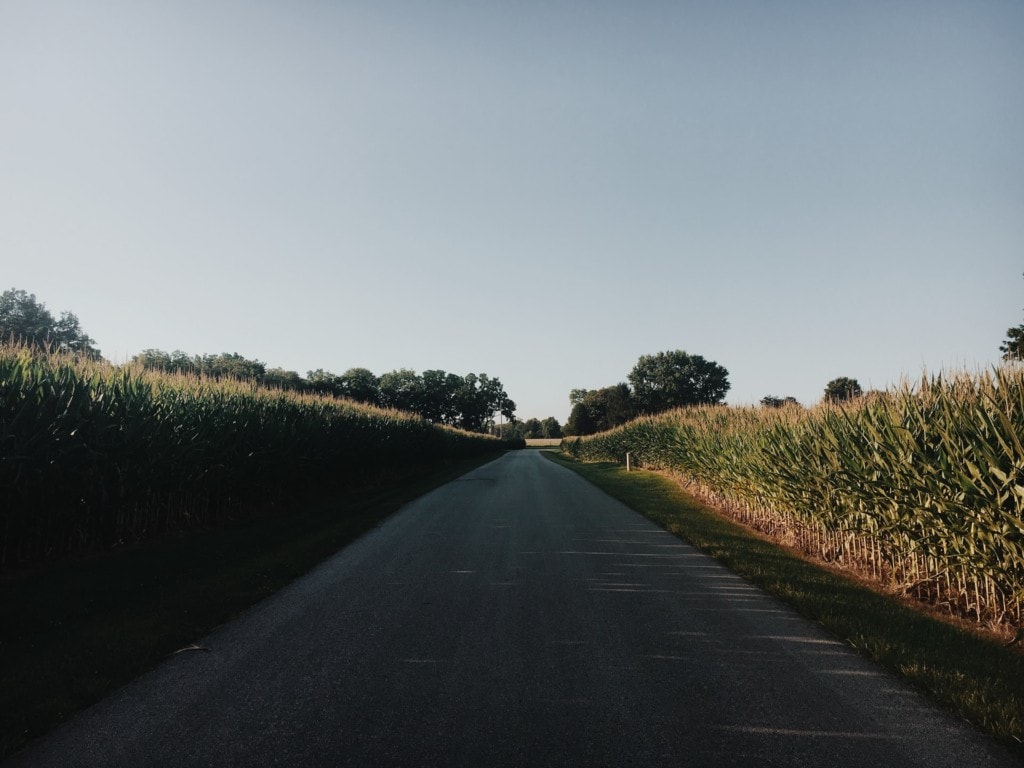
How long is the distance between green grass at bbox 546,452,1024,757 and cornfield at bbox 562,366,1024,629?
23.4 inches

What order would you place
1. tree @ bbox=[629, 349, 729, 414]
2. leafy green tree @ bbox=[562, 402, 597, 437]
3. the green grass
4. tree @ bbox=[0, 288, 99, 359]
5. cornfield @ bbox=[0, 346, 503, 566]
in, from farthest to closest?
leafy green tree @ bbox=[562, 402, 597, 437]
tree @ bbox=[629, 349, 729, 414]
tree @ bbox=[0, 288, 99, 359]
cornfield @ bbox=[0, 346, 503, 566]
the green grass

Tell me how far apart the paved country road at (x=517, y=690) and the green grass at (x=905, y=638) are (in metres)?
0.23

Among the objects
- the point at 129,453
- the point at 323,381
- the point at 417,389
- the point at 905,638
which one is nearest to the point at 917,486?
the point at 905,638

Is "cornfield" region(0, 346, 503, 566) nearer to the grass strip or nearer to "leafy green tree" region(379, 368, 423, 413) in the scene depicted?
the grass strip

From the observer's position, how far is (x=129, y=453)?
9.59m

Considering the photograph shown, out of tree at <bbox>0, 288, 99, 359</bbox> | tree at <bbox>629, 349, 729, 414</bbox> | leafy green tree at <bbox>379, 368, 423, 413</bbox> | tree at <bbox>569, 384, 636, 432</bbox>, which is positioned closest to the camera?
tree at <bbox>0, 288, 99, 359</bbox>

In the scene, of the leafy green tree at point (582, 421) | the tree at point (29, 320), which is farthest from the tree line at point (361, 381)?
the leafy green tree at point (582, 421)

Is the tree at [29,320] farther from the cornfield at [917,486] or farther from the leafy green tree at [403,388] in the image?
the cornfield at [917,486]

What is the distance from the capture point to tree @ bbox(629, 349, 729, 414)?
9669 cm

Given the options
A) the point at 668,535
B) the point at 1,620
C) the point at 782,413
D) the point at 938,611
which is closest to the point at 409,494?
the point at 668,535

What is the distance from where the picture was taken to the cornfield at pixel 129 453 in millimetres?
7926

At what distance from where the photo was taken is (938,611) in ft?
20.9

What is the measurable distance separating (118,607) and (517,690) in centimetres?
510

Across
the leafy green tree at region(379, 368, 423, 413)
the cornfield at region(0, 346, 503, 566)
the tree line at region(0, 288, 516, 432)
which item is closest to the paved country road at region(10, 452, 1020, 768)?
the cornfield at region(0, 346, 503, 566)
